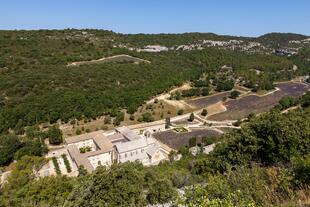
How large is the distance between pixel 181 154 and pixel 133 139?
6.73m

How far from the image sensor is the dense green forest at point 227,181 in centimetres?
817

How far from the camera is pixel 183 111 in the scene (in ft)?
176

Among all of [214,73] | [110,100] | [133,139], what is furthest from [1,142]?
[214,73]

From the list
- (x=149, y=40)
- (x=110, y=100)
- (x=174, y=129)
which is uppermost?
(x=149, y=40)

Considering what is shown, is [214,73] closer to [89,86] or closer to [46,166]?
[89,86]

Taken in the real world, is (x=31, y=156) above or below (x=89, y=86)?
below

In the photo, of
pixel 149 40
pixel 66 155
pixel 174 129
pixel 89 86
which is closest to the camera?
pixel 66 155

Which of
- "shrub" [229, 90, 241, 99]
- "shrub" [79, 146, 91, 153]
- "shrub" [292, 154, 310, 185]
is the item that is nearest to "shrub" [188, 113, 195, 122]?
"shrub" [229, 90, 241, 99]

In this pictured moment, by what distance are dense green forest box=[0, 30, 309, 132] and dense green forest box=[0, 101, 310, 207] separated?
2679cm

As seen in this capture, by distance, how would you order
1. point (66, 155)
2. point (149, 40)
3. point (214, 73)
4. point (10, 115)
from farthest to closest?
point (149, 40) → point (214, 73) → point (10, 115) → point (66, 155)

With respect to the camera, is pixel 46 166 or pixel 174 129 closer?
pixel 46 166

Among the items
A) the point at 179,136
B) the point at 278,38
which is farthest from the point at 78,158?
the point at 278,38

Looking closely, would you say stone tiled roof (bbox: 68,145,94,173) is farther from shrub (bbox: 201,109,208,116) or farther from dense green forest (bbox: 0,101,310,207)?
shrub (bbox: 201,109,208,116)

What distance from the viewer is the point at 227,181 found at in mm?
10102
